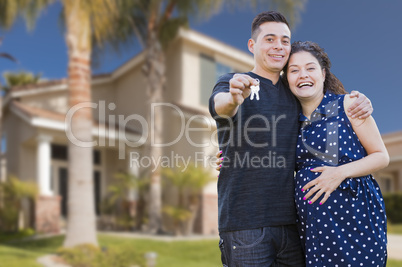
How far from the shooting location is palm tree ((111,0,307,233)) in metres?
13.0

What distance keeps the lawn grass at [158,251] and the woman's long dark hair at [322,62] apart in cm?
577

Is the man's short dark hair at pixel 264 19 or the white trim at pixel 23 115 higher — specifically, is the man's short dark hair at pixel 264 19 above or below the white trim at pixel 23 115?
below

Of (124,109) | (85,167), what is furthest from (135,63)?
(85,167)

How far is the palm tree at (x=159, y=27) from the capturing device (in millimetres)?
12961

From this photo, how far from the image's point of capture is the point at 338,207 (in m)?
2.12

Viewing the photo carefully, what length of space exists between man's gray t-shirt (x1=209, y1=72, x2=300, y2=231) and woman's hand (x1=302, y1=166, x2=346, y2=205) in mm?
113

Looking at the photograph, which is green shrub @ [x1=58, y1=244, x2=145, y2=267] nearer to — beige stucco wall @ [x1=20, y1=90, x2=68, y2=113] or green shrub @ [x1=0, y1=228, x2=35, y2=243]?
green shrub @ [x1=0, y1=228, x2=35, y2=243]

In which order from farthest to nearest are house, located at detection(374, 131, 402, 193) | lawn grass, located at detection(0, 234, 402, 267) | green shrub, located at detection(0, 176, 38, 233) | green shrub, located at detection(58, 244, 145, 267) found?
house, located at detection(374, 131, 402, 193)
green shrub, located at detection(0, 176, 38, 233)
lawn grass, located at detection(0, 234, 402, 267)
green shrub, located at detection(58, 244, 145, 267)

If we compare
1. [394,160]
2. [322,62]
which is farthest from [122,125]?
[322,62]

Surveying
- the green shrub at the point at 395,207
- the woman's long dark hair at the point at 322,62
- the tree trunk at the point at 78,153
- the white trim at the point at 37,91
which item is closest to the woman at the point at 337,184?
the woman's long dark hair at the point at 322,62

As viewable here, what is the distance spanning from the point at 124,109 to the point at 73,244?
32.8 ft

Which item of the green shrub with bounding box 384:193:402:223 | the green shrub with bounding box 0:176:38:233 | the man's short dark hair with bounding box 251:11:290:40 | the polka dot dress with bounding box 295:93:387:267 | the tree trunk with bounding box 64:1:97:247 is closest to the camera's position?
the polka dot dress with bounding box 295:93:387:267

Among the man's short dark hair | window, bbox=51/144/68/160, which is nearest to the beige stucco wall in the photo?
window, bbox=51/144/68/160

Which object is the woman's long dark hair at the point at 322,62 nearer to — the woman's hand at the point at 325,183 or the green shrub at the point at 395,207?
the woman's hand at the point at 325,183
